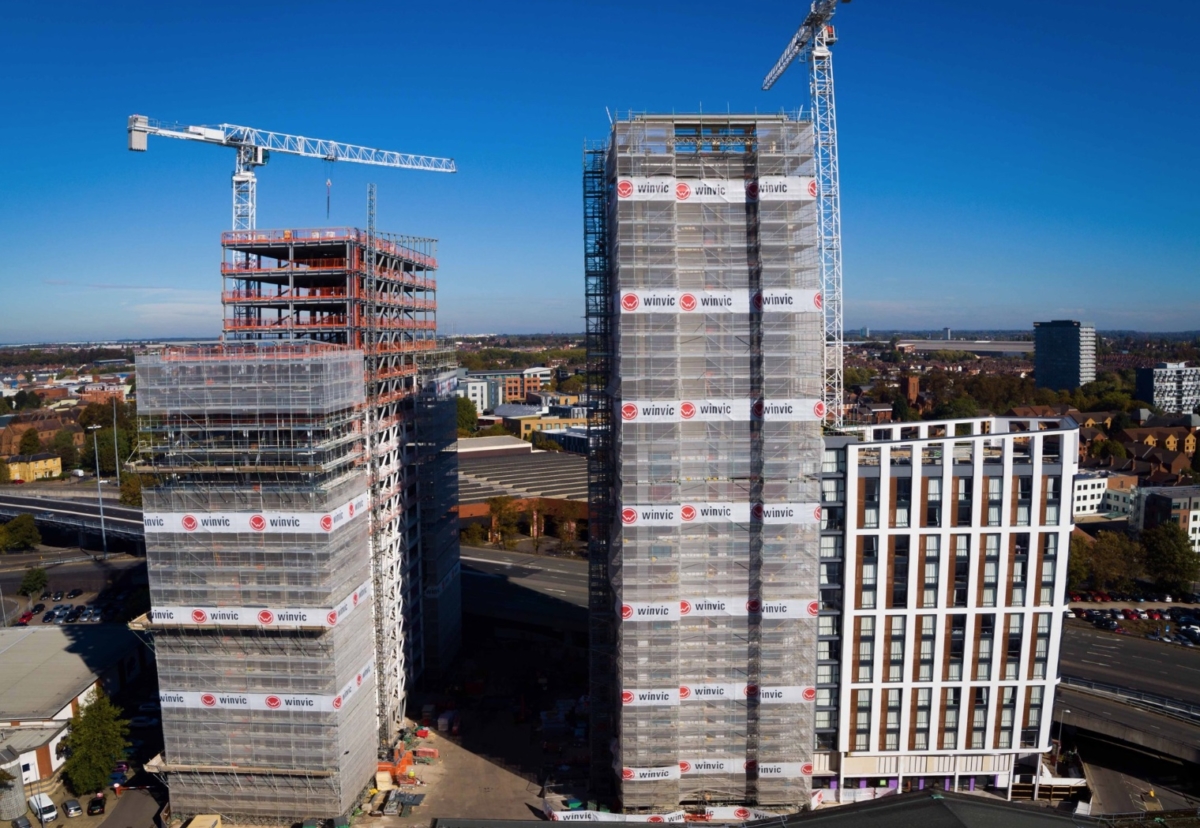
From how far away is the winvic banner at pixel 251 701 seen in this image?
32.0 meters

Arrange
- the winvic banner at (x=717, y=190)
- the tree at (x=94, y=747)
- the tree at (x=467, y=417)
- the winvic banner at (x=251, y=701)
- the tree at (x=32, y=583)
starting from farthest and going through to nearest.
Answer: the tree at (x=467, y=417)
the tree at (x=32, y=583)
the tree at (x=94, y=747)
the winvic banner at (x=251, y=701)
the winvic banner at (x=717, y=190)

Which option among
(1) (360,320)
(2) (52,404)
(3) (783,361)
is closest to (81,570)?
(1) (360,320)

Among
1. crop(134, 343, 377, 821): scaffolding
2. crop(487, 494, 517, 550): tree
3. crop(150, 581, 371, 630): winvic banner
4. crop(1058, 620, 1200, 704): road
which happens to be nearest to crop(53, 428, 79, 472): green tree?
crop(487, 494, 517, 550): tree

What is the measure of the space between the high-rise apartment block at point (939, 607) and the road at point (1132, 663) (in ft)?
45.8

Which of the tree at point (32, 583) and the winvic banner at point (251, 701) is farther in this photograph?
the tree at point (32, 583)

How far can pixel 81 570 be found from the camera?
66.4 meters

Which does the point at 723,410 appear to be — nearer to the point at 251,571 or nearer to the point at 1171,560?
the point at 251,571

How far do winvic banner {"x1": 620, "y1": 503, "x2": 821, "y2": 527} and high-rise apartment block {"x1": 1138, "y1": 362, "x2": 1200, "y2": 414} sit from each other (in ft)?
465

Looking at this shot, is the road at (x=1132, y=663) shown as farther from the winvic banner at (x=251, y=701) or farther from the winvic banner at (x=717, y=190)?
the winvic banner at (x=251, y=701)

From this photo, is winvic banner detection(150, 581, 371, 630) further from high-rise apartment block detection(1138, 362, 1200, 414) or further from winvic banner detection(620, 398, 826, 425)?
high-rise apartment block detection(1138, 362, 1200, 414)

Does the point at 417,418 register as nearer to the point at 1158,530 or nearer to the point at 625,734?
the point at 625,734

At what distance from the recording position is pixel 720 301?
99.6ft

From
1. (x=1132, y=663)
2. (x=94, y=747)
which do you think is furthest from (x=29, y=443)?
(x=1132, y=663)

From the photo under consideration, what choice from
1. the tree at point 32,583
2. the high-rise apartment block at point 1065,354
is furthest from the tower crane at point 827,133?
the high-rise apartment block at point 1065,354
